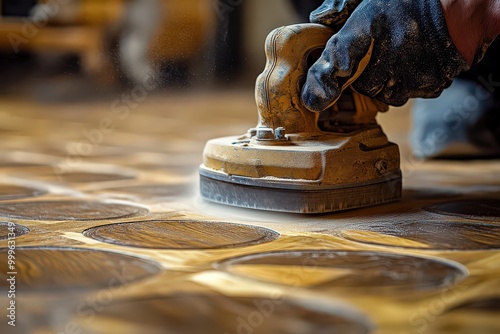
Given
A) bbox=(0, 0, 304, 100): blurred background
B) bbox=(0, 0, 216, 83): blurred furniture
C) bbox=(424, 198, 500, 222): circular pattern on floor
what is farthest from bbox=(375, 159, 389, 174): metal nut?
bbox=(0, 0, 216, 83): blurred furniture

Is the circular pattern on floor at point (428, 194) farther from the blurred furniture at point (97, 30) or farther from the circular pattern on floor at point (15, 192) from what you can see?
the blurred furniture at point (97, 30)

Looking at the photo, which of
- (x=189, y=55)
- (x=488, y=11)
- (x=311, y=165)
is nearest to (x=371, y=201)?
(x=311, y=165)

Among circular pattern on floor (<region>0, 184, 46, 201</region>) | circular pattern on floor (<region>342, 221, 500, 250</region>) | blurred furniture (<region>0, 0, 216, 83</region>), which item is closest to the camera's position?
circular pattern on floor (<region>342, 221, 500, 250</region>)

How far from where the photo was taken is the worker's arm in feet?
4.66

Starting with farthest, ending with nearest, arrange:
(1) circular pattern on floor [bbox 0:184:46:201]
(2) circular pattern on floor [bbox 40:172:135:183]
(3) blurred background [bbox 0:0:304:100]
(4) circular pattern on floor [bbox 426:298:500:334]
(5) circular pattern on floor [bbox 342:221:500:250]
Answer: (3) blurred background [bbox 0:0:304:100]
(2) circular pattern on floor [bbox 40:172:135:183]
(1) circular pattern on floor [bbox 0:184:46:201]
(5) circular pattern on floor [bbox 342:221:500:250]
(4) circular pattern on floor [bbox 426:298:500:334]

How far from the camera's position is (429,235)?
4.27ft

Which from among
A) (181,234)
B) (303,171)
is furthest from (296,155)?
(181,234)

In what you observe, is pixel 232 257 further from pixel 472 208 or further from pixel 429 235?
pixel 472 208

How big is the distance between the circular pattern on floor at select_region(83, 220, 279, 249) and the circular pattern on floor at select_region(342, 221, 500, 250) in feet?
0.52

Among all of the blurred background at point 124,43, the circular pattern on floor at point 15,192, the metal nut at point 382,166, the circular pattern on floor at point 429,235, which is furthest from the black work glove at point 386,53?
the blurred background at point 124,43

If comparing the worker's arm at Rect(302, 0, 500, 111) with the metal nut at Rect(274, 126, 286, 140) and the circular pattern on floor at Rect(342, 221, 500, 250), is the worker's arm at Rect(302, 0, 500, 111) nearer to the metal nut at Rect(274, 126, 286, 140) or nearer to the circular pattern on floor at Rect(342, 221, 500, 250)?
the metal nut at Rect(274, 126, 286, 140)

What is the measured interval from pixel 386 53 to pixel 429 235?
36cm

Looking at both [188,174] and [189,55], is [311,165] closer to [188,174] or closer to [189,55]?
[188,174]

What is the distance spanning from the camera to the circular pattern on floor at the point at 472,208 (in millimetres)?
1480
